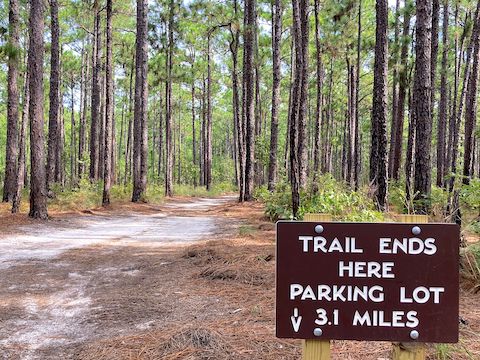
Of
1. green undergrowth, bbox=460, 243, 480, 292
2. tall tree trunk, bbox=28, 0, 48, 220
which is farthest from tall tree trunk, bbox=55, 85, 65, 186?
green undergrowth, bbox=460, 243, 480, 292

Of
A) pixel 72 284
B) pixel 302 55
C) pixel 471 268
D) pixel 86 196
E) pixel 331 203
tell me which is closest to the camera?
pixel 471 268

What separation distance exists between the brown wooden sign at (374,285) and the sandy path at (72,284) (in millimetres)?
2111

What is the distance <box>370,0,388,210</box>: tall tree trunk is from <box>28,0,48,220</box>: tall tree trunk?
8.35 meters

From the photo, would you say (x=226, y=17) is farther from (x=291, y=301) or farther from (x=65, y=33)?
(x=291, y=301)

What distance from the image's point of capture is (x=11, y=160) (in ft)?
51.6

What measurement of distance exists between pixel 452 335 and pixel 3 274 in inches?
223

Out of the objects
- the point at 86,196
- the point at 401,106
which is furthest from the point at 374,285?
the point at 401,106

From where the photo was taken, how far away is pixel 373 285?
213 centimetres

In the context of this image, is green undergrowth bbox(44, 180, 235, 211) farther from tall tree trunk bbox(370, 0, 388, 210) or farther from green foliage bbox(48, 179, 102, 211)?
tall tree trunk bbox(370, 0, 388, 210)

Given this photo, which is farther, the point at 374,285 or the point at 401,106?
the point at 401,106

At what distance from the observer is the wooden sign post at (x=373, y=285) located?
211 cm

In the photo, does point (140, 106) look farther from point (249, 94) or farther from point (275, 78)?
point (275, 78)

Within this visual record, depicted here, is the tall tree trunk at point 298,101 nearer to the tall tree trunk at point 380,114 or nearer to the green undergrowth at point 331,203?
the green undergrowth at point 331,203

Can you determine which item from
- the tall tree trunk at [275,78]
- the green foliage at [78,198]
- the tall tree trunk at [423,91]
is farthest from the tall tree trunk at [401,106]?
the green foliage at [78,198]
